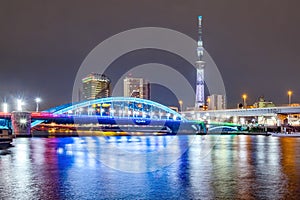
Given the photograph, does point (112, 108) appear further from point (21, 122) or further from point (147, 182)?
point (147, 182)

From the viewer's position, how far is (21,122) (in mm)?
81562

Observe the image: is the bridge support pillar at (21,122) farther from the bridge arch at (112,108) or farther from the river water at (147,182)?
the river water at (147,182)

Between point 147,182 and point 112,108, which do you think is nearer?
point 147,182

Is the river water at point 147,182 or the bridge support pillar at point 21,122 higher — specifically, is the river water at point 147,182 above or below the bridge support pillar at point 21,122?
below

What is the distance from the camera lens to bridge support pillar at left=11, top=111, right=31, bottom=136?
3172 inches

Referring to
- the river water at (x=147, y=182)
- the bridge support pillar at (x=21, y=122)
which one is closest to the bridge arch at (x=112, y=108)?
Answer: the bridge support pillar at (x=21, y=122)

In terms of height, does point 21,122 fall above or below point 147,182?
above

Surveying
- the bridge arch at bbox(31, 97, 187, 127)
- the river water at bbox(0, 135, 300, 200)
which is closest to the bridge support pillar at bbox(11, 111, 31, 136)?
Result: the bridge arch at bbox(31, 97, 187, 127)

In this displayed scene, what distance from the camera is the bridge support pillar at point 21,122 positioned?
80.6 meters

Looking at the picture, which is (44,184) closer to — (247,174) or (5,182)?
(5,182)

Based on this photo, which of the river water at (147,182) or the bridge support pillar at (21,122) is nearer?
the river water at (147,182)

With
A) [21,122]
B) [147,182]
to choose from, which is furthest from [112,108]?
[147,182]

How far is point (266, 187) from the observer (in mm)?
16281

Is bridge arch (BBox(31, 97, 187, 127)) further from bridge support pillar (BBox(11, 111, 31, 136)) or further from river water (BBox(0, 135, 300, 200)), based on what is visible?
river water (BBox(0, 135, 300, 200))
